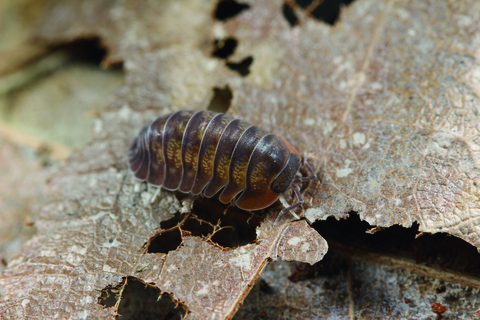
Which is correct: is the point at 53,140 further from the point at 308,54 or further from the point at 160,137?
the point at 308,54

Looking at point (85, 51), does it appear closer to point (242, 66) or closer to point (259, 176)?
point (242, 66)

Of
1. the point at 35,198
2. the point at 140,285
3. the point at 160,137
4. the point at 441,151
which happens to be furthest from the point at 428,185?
the point at 35,198

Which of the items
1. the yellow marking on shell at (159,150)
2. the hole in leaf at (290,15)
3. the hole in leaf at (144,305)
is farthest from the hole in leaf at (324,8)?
the hole in leaf at (144,305)

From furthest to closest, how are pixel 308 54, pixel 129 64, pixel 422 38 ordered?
pixel 129 64
pixel 308 54
pixel 422 38

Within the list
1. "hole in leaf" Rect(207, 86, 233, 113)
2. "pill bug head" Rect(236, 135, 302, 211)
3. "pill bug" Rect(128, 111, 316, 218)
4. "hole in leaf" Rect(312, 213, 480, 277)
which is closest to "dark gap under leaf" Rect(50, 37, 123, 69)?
"hole in leaf" Rect(207, 86, 233, 113)

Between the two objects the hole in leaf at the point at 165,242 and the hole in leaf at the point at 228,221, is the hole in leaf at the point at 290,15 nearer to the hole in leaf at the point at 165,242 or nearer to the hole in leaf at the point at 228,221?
the hole in leaf at the point at 228,221

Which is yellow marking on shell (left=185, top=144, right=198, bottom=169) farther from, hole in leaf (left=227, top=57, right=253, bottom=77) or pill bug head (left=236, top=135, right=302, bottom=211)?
hole in leaf (left=227, top=57, right=253, bottom=77)

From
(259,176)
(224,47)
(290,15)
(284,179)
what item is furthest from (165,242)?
(290,15)
